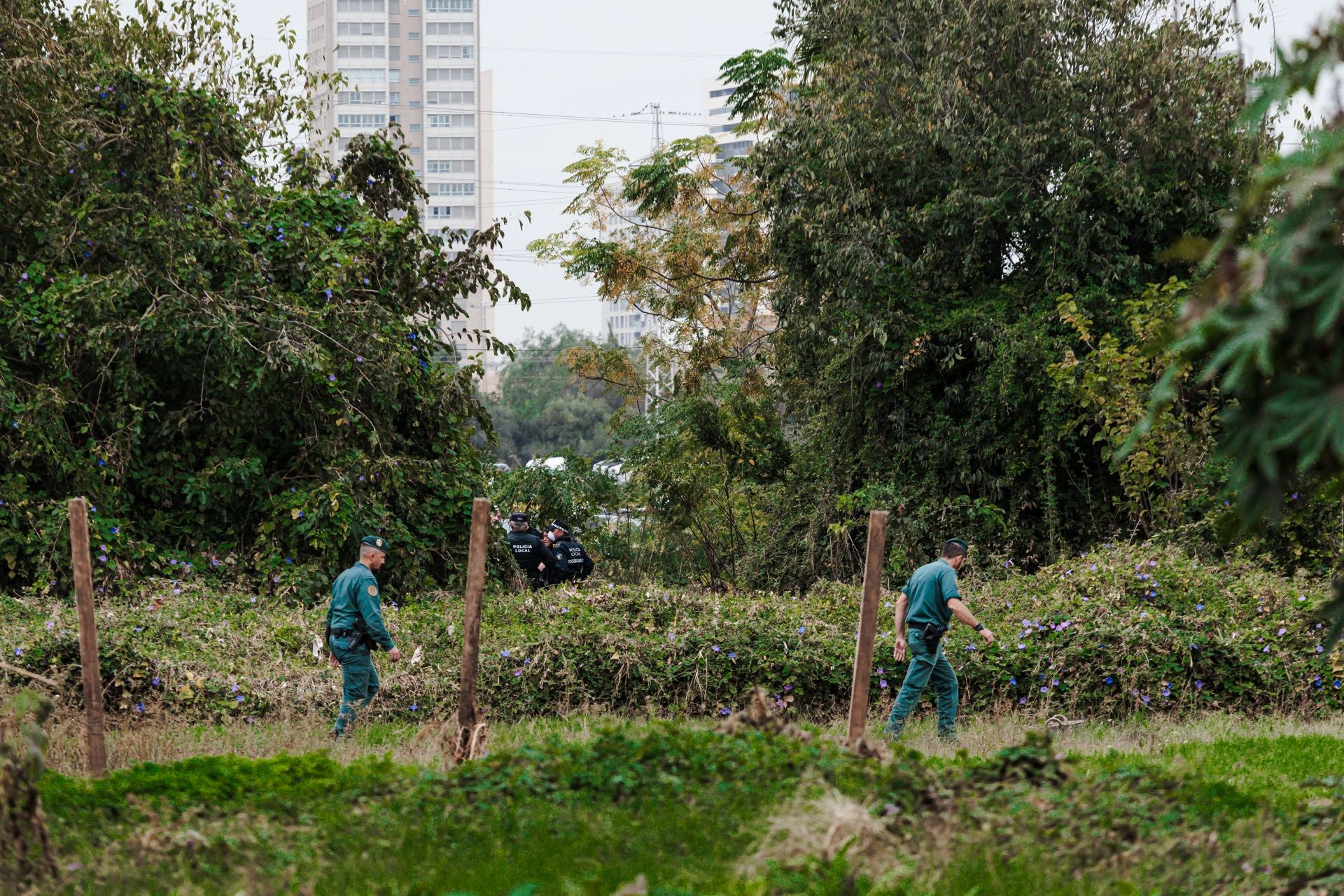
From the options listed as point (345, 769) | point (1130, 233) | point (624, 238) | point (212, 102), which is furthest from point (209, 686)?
point (624, 238)

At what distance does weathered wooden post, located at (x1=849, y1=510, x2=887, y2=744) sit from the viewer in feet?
23.6

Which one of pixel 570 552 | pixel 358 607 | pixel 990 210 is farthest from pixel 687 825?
pixel 990 210

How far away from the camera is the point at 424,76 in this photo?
119m

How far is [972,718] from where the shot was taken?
980 centimetres

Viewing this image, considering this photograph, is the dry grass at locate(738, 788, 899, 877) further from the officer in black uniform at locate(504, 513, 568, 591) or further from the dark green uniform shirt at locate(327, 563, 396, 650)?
the officer in black uniform at locate(504, 513, 568, 591)

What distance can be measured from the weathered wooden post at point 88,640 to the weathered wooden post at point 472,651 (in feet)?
6.38

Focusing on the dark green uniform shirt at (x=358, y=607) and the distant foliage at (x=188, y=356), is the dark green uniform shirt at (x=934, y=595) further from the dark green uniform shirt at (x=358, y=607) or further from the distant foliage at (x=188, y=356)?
the distant foliage at (x=188, y=356)

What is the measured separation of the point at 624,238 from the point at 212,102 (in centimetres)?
1393

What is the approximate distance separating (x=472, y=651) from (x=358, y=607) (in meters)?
2.12

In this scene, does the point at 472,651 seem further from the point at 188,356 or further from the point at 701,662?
the point at 188,356

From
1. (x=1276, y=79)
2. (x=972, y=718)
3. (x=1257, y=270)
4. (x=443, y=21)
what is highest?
(x=443, y=21)

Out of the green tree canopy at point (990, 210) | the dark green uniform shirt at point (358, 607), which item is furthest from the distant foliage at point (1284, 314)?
the green tree canopy at point (990, 210)

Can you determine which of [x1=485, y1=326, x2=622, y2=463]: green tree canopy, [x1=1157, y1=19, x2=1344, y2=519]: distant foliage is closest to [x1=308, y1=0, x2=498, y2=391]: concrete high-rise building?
[x1=485, y1=326, x2=622, y2=463]: green tree canopy

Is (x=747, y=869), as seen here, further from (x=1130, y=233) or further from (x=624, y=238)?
(x=624, y=238)
